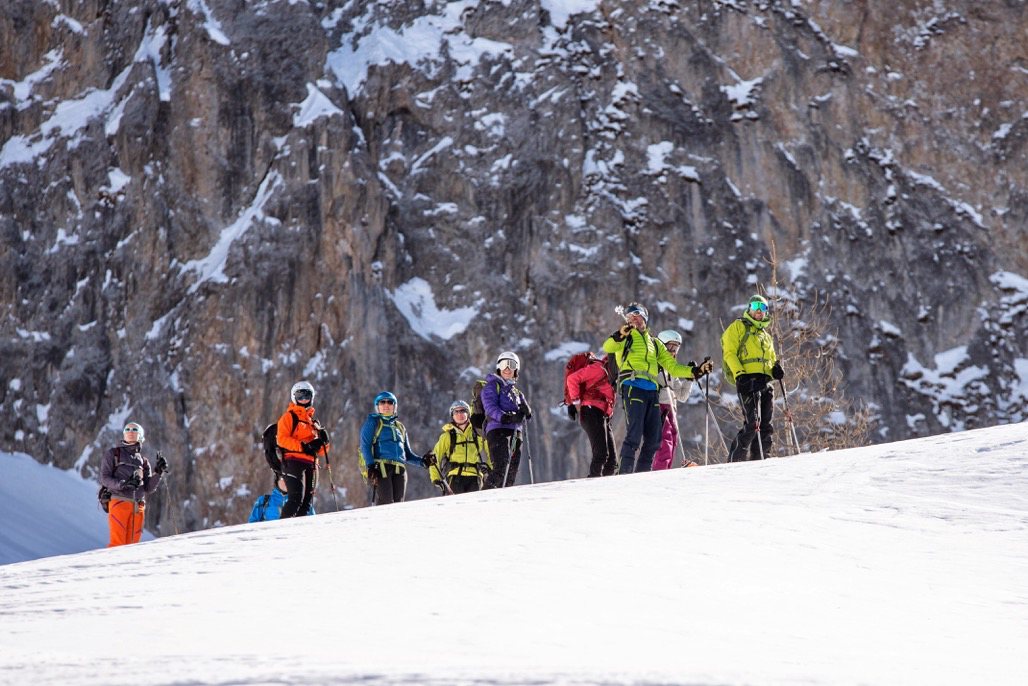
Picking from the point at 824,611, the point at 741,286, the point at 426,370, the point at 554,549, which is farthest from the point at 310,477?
the point at 741,286

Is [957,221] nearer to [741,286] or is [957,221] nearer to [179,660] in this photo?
[741,286]

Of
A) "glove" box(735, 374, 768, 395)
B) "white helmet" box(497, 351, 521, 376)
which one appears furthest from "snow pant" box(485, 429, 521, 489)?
"glove" box(735, 374, 768, 395)

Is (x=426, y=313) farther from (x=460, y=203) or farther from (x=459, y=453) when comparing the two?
(x=459, y=453)

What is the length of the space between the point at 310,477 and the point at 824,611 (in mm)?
5959

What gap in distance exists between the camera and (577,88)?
3253cm

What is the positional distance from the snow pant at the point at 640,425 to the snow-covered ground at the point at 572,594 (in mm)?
2471

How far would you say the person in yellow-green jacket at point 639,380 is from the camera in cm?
962

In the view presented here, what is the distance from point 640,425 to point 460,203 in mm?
22566

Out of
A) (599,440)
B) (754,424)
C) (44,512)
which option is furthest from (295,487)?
(44,512)

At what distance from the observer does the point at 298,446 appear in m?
9.23

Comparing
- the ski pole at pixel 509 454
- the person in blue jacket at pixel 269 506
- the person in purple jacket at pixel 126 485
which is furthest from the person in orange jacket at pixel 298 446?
the person in blue jacket at pixel 269 506

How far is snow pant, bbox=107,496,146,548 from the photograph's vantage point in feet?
34.7

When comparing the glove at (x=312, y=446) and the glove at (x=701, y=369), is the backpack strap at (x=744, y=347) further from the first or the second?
the glove at (x=312, y=446)

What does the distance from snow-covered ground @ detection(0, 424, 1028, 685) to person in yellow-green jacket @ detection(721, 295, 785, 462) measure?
2849mm
